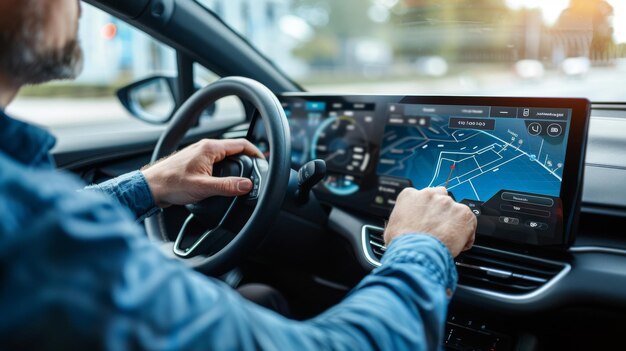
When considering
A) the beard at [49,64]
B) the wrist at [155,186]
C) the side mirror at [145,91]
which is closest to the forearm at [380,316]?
the beard at [49,64]

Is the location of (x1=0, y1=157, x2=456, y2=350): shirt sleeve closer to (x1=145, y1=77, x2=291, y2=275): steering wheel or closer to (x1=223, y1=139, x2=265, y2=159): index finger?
(x1=145, y1=77, x2=291, y2=275): steering wheel

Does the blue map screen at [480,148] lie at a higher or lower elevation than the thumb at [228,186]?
higher

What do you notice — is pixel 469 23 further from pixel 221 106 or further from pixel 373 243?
pixel 221 106

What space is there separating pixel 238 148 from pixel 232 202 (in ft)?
0.58

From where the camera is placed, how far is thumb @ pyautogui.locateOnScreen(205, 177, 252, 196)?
1.67 metres

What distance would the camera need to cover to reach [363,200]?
2125 mm

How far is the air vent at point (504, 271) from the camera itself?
168 cm

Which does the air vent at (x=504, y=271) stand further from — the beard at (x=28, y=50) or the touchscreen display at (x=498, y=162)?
the beard at (x=28, y=50)

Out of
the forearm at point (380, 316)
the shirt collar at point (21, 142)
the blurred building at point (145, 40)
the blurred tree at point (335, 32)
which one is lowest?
the forearm at point (380, 316)

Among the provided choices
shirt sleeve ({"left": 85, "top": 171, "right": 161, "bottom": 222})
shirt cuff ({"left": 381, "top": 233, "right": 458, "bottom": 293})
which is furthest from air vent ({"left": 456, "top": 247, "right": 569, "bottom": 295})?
shirt sleeve ({"left": 85, "top": 171, "right": 161, "bottom": 222})

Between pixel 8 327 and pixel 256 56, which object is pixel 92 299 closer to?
pixel 8 327

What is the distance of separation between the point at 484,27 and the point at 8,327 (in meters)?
2.25

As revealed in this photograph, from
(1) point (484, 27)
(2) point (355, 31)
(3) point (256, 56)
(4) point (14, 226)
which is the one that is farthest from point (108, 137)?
(2) point (355, 31)

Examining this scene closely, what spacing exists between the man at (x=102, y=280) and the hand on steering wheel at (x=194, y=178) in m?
0.68
